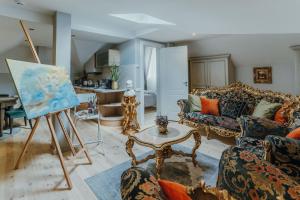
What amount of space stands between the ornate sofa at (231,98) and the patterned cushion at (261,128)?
2.41 ft

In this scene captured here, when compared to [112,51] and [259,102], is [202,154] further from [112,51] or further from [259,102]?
[112,51]

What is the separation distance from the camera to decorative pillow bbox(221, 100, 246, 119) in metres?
3.29

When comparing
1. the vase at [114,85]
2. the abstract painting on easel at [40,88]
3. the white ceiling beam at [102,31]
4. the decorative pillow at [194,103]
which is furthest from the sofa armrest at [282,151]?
the vase at [114,85]

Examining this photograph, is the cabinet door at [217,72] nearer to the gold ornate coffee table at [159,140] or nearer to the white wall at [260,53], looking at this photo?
the white wall at [260,53]

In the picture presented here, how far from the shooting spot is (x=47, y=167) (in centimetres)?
236

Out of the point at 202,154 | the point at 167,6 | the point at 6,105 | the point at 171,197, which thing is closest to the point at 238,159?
the point at 171,197

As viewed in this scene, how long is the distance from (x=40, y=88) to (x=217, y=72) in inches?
155

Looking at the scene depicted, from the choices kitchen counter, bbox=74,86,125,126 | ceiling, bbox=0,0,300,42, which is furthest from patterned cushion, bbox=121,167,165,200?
kitchen counter, bbox=74,86,125,126

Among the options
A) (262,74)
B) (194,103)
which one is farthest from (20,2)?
(262,74)

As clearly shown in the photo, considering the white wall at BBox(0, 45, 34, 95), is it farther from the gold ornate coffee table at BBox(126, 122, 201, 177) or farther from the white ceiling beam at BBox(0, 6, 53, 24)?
the gold ornate coffee table at BBox(126, 122, 201, 177)

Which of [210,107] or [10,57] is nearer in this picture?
[210,107]

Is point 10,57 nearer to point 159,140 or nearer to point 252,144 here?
point 159,140

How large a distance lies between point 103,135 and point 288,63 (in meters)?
4.24

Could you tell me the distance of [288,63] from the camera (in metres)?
3.64
